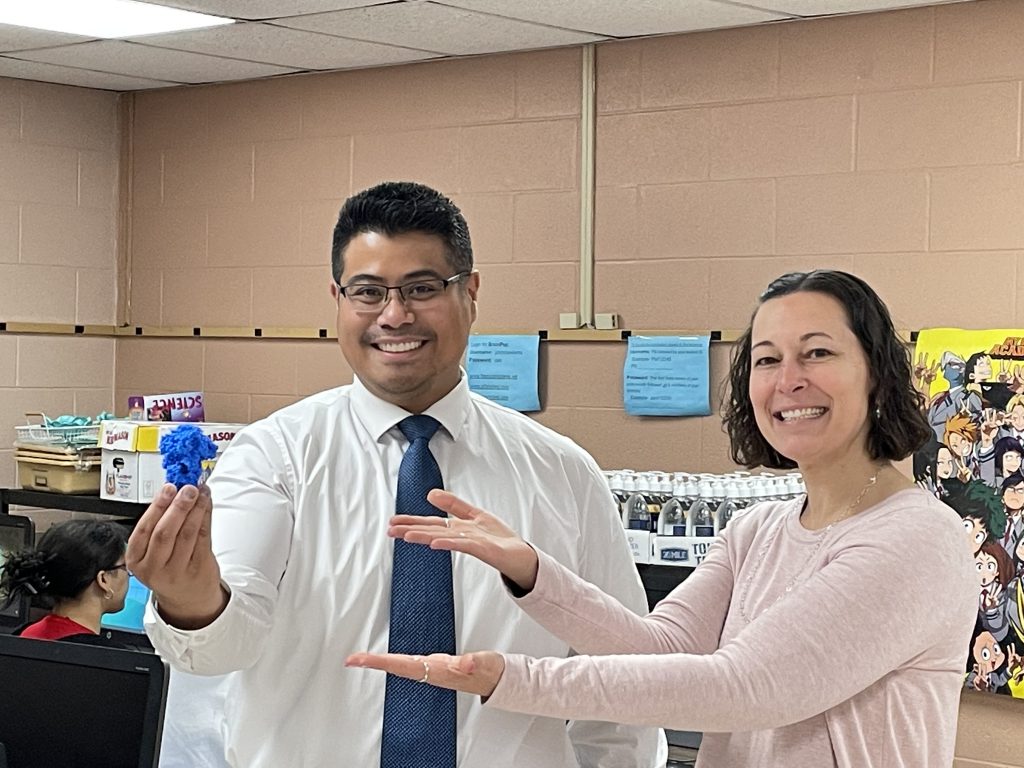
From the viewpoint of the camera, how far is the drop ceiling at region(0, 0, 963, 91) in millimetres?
3814

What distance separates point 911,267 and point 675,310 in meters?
0.72

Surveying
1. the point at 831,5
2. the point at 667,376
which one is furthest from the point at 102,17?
the point at 831,5

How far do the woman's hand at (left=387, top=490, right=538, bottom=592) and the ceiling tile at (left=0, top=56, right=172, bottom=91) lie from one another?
364 centimetres

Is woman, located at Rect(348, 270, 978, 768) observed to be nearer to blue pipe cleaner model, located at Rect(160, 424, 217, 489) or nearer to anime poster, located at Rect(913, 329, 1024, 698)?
blue pipe cleaner model, located at Rect(160, 424, 217, 489)

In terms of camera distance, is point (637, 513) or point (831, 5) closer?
point (831, 5)

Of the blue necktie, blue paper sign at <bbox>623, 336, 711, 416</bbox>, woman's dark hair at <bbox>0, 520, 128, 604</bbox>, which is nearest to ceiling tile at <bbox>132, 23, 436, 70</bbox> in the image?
blue paper sign at <bbox>623, 336, 711, 416</bbox>

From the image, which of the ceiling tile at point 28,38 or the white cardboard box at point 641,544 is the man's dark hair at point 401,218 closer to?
the white cardboard box at point 641,544

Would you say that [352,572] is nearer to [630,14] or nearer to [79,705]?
[79,705]

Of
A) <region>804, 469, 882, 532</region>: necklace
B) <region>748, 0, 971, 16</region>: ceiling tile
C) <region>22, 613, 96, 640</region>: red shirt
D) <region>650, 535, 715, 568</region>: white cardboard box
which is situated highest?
<region>748, 0, 971, 16</region>: ceiling tile

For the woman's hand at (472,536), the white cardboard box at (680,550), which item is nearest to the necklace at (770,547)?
the woman's hand at (472,536)

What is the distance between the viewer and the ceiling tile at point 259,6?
3.81 meters

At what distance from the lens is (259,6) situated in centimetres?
387

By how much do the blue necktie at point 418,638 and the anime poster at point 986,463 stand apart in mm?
2096

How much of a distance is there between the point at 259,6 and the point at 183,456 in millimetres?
2439
